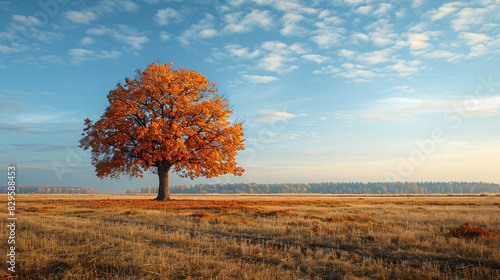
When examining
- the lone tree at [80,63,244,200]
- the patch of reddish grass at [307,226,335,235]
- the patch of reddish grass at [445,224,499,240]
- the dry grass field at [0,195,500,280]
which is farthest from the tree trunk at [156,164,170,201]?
the patch of reddish grass at [445,224,499,240]

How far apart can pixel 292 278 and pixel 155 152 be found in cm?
2521

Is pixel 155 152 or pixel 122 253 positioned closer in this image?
pixel 122 253

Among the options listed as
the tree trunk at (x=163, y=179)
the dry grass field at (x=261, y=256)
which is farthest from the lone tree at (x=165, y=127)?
the dry grass field at (x=261, y=256)

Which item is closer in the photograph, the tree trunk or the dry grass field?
the dry grass field

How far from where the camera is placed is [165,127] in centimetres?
2928

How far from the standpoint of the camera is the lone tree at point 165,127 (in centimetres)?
3012

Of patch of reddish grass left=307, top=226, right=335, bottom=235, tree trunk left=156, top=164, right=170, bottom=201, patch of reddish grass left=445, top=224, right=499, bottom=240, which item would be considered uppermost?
tree trunk left=156, top=164, right=170, bottom=201

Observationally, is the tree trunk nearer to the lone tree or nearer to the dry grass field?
the lone tree

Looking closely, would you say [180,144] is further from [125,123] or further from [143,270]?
[143,270]

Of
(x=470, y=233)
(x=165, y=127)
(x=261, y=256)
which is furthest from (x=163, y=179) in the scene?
(x=470, y=233)

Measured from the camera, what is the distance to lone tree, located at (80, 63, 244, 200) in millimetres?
30125

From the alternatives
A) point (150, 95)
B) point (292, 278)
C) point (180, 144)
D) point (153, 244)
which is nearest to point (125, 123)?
point (150, 95)

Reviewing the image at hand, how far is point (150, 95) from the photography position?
31156mm

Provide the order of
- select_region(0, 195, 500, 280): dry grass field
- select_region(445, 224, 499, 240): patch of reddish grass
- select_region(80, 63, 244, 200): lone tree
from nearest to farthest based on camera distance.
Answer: select_region(0, 195, 500, 280): dry grass field → select_region(445, 224, 499, 240): patch of reddish grass → select_region(80, 63, 244, 200): lone tree
